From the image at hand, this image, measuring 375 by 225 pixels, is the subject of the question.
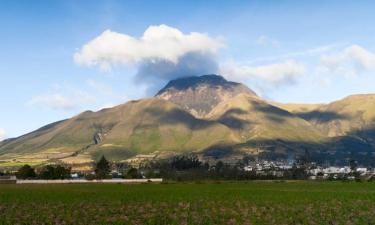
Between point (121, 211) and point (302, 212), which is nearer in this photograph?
point (302, 212)

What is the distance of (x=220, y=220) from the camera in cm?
4412

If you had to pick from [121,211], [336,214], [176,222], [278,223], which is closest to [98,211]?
[121,211]

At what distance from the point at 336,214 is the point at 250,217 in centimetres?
858

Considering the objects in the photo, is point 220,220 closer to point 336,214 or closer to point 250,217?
point 250,217

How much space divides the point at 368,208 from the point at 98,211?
29.5 metres

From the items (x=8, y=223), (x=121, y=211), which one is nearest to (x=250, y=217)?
(x=121, y=211)

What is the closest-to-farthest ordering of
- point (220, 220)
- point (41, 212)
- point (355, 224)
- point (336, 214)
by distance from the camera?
1. point (355, 224)
2. point (220, 220)
3. point (336, 214)
4. point (41, 212)

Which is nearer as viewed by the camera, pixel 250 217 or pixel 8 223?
pixel 8 223

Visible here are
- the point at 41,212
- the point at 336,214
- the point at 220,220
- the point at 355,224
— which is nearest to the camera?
the point at 355,224

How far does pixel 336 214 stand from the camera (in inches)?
1897

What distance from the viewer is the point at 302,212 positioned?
50281 millimetres

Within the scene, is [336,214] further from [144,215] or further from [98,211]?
[98,211]

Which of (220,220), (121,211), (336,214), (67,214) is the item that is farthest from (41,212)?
(336,214)

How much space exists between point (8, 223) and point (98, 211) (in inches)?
502
